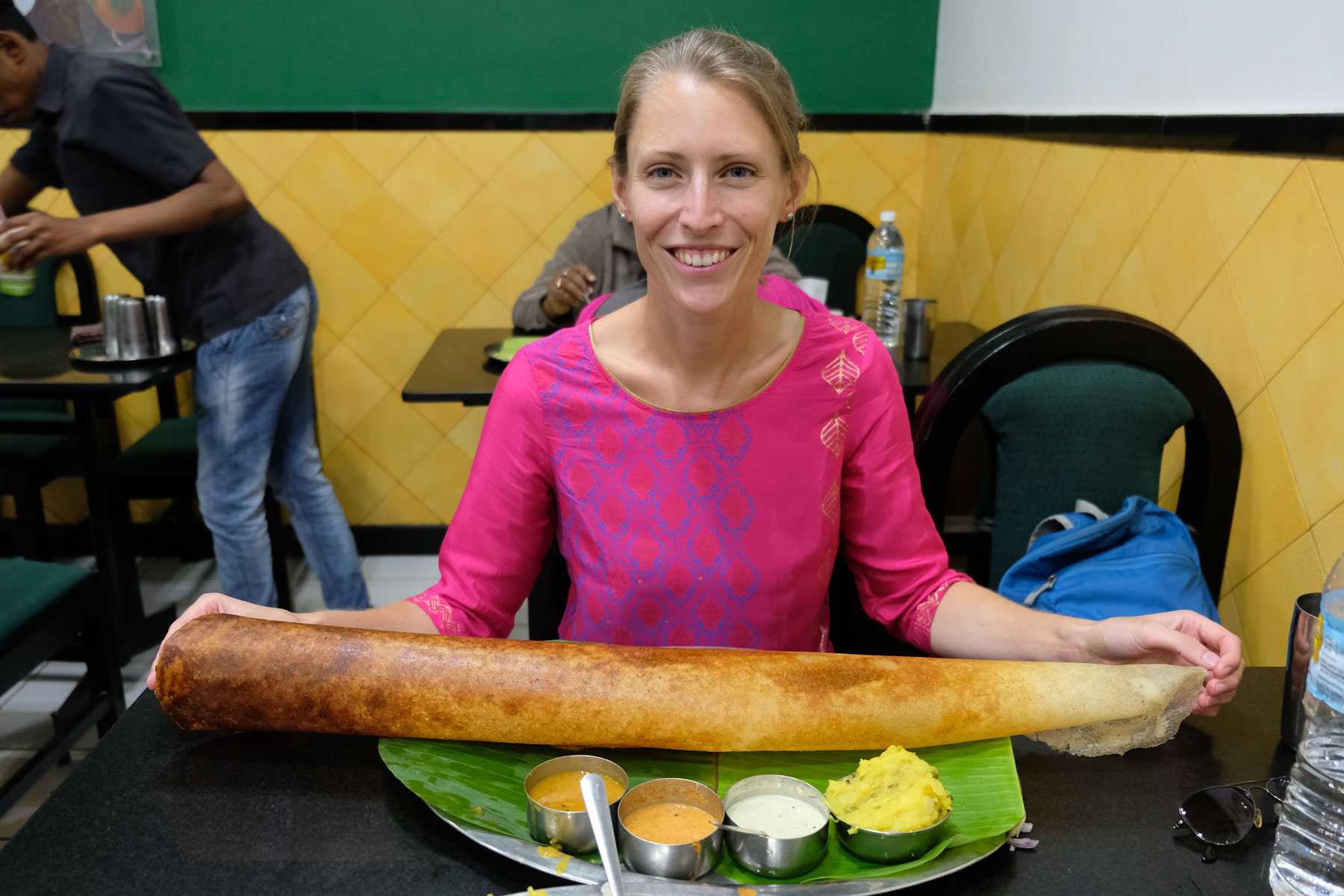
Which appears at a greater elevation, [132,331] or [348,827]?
[132,331]

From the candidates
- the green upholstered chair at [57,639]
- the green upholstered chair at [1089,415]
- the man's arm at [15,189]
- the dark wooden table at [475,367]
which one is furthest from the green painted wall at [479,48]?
the green upholstered chair at [1089,415]

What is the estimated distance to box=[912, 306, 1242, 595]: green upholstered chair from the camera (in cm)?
152

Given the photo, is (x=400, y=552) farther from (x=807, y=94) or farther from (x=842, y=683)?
→ (x=842, y=683)

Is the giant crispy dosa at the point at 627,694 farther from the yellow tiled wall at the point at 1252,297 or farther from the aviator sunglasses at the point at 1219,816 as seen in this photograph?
the yellow tiled wall at the point at 1252,297

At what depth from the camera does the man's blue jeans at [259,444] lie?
2629mm

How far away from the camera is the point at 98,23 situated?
10.7 feet

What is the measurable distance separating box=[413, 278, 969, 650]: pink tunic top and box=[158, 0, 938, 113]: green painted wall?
237 cm

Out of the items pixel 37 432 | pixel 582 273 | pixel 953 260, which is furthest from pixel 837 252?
pixel 37 432

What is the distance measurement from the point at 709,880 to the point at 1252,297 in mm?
1305

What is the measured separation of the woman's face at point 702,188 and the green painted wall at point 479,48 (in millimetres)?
2361

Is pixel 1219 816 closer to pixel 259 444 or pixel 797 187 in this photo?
pixel 797 187

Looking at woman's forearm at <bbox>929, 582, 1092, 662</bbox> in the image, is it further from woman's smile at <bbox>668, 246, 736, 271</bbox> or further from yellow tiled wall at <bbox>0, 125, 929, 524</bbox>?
yellow tiled wall at <bbox>0, 125, 929, 524</bbox>

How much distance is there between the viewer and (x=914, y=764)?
33.5 inches

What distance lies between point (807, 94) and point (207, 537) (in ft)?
8.65
